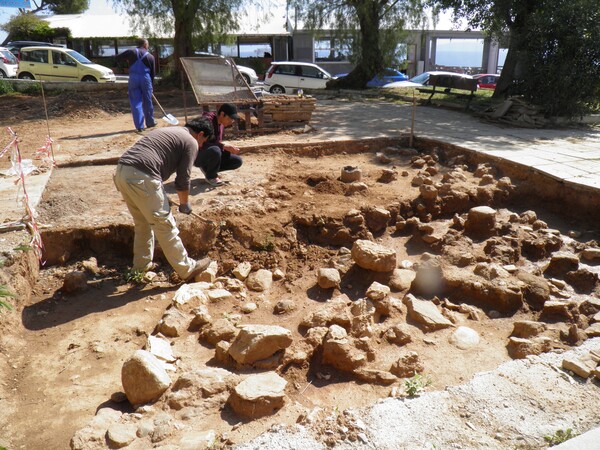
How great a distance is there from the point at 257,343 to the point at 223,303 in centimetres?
110

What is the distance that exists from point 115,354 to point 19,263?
4.50ft

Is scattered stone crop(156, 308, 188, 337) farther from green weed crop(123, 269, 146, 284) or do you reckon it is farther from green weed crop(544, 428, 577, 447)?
green weed crop(544, 428, 577, 447)

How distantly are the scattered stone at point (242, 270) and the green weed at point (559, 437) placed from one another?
9.56ft

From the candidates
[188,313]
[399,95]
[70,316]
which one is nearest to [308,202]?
[188,313]

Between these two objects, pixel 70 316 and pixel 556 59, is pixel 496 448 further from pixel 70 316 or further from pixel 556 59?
pixel 556 59

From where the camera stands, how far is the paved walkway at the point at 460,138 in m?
6.00

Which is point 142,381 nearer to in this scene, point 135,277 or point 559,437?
point 135,277

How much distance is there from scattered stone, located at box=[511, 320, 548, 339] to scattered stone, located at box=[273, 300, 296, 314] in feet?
5.68

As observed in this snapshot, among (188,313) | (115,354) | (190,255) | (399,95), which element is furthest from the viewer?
(399,95)

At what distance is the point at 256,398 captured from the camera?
2.71 meters

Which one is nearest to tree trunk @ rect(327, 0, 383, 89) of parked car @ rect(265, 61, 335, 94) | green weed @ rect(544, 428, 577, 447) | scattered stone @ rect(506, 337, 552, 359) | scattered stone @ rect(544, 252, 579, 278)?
parked car @ rect(265, 61, 335, 94)

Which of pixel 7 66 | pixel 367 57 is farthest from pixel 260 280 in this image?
pixel 7 66

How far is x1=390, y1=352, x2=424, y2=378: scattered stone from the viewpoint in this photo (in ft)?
10.4

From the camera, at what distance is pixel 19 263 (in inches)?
168
